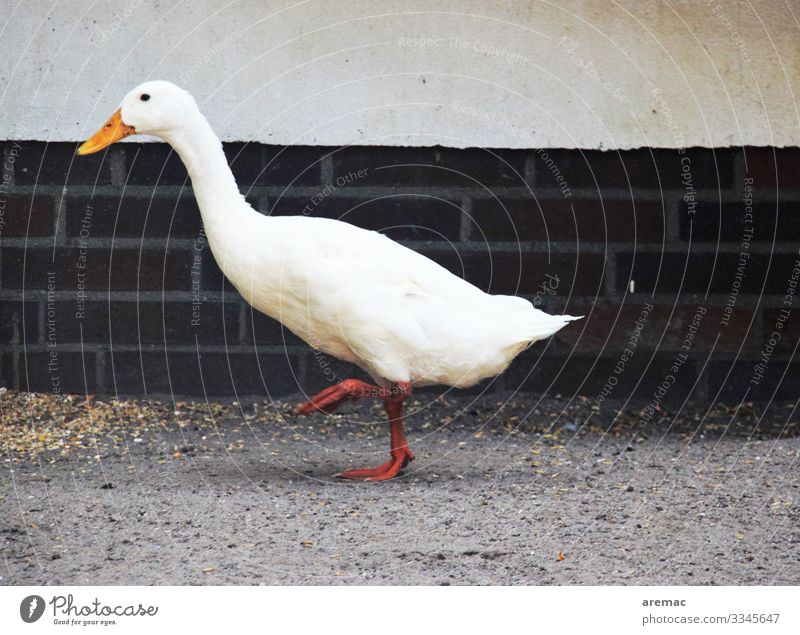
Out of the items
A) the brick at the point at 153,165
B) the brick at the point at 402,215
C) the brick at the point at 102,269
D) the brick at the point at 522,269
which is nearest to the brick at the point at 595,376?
the brick at the point at 522,269

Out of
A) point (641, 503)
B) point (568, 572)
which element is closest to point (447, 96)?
point (641, 503)

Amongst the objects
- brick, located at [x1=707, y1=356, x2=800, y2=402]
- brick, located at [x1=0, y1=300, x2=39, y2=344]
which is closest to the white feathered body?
brick, located at [x1=707, y1=356, x2=800, y2=402]

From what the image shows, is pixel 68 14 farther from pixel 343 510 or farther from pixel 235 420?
pixel 343 510

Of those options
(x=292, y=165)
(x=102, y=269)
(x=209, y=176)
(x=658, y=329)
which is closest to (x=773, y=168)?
(x=658, y=329)

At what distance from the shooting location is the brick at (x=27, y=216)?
3967 mm

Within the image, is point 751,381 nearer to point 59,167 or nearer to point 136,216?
point 136,216

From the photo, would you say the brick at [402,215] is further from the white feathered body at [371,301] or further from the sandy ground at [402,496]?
the white feathered body at [371,301]

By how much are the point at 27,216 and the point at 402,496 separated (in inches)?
75.2

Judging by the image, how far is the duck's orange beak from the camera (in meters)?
3.17

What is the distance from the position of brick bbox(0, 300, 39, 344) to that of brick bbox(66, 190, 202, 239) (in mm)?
333

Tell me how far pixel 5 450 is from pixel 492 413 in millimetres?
1648

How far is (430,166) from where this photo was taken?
393 cm

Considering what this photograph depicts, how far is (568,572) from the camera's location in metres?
2.40

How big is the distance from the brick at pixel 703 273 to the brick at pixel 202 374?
132cm
